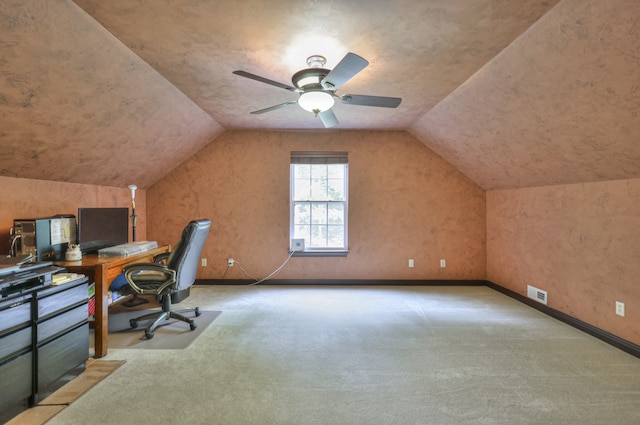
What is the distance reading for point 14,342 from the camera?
1.73 meters

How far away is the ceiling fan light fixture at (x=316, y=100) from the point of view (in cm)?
235

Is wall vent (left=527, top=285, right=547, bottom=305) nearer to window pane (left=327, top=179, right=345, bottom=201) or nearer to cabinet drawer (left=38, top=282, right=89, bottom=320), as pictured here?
window pane (left=327, top=179, right=345, bottom=201)

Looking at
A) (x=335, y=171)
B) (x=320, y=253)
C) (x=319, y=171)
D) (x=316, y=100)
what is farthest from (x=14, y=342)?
(x=335, y=171)

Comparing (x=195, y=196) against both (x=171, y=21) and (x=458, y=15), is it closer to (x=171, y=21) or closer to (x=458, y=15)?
(x=171, y=21)

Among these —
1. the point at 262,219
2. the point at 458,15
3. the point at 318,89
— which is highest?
the point at 458,15

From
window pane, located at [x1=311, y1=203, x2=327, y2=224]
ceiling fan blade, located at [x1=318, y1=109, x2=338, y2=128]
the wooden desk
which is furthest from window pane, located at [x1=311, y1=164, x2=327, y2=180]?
the wooden desk

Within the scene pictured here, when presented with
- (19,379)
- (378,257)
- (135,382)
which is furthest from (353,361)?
(378,257)

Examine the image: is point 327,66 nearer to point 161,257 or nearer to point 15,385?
point 161,257

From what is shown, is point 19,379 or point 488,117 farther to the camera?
point 488,117

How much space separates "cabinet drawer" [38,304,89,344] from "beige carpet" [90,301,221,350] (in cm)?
56

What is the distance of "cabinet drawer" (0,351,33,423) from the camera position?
65.4 inches

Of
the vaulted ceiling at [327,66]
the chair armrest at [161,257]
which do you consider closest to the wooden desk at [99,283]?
the chair armrest at [161,257]

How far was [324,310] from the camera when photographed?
3.53 m

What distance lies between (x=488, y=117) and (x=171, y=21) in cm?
286
